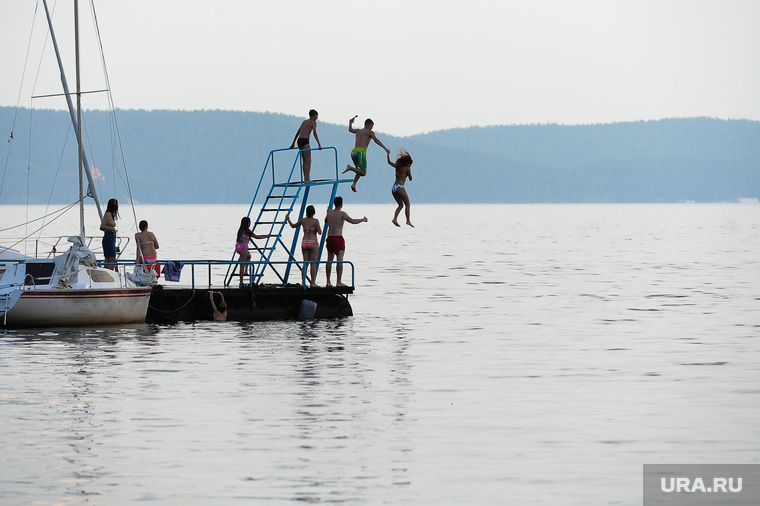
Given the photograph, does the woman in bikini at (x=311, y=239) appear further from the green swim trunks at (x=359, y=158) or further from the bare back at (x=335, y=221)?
the green swim trunks at (x=359, y=158)

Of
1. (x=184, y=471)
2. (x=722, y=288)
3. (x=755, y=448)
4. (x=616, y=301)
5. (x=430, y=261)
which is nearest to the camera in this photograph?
(x=184, y=471)

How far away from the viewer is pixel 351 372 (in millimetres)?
24016

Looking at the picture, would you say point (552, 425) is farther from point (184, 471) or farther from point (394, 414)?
point (184, 471)

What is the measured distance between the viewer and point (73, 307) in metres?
30.5

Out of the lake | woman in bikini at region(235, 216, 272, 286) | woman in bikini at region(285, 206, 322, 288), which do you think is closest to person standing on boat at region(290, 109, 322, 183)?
woman in bikini at region(285, 206, 322, 288)

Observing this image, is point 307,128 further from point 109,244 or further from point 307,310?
point 109,244

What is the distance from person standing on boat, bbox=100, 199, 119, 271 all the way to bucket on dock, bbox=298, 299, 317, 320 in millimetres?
5136

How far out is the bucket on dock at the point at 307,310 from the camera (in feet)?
109

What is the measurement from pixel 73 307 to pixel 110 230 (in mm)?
2341

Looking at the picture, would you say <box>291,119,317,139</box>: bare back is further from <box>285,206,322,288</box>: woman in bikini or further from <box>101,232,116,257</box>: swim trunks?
<box>101,232,116,257</box>: swim trunks

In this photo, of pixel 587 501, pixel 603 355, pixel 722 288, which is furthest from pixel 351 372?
pixel 722 288

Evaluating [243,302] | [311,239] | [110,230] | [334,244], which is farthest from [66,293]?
[334,244]

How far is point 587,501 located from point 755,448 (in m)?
4.03

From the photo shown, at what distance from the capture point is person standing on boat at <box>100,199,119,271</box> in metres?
30.9
